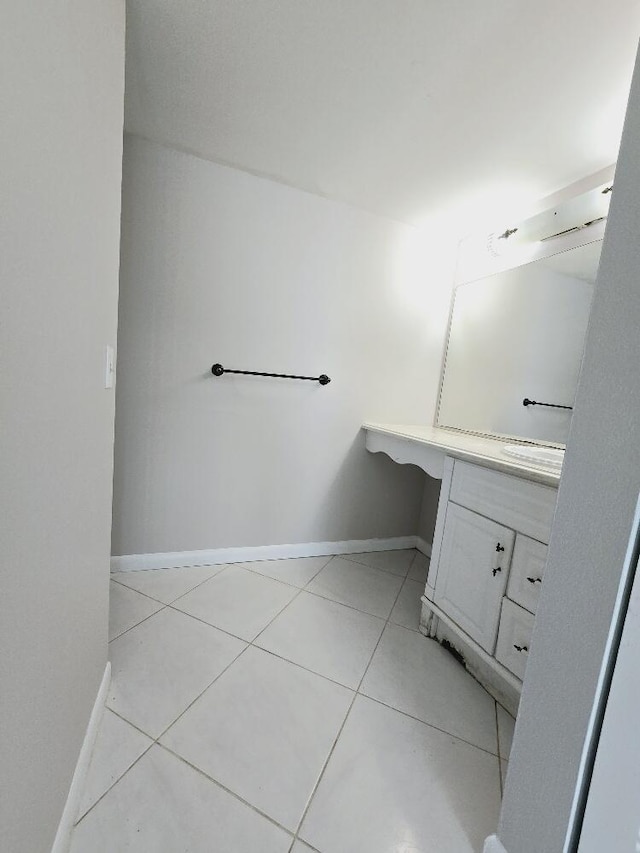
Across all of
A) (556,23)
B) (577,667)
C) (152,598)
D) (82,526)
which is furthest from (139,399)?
(556,23)

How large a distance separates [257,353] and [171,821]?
158 centimetres

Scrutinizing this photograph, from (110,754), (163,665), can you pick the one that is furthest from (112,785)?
(163,665)

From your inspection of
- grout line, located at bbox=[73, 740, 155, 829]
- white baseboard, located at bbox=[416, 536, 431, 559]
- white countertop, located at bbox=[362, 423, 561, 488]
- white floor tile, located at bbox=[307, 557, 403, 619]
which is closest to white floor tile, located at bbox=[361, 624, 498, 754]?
white floor tile, located at bbox=[307, 557, 403, 619]

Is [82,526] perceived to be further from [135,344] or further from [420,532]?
[420,532]

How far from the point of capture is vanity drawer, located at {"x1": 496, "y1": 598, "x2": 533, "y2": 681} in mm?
1038

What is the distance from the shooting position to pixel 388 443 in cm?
183

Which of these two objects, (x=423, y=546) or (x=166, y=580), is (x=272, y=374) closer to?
(x=166, y=580)

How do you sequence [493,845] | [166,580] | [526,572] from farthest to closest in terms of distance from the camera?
[166,580], [526,572], [493,845]

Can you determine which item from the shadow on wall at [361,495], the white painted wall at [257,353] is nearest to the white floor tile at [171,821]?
the white painted wall at [257,353]

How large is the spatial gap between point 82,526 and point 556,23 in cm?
168

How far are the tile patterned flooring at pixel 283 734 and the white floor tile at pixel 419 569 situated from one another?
342 mm

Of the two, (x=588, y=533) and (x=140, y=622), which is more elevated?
(x=588, y=533)

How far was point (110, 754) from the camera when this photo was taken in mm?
862

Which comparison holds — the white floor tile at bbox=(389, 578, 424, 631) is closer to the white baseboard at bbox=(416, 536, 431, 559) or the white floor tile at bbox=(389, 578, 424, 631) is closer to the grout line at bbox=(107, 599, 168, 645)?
the white baseboard at bbox=(416, 536, 431, 559)
